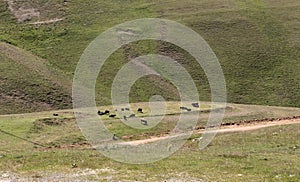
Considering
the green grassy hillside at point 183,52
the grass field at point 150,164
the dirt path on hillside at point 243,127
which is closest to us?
the grass field at point 150,164

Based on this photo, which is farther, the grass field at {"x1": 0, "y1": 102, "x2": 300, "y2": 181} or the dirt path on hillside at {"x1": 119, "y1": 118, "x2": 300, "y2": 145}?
the dirt path on hillside at {"x1": 119, "y1": 118, "x2": 300, "y2": 145}

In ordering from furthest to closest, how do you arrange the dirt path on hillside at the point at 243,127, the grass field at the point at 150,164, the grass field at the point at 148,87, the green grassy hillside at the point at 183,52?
the green grassy hillside at the point at 183,52 → the dirt path on hillside at the point at 243,127 → the grass field at the point at 148,87 → the grass field at the point at 150,164

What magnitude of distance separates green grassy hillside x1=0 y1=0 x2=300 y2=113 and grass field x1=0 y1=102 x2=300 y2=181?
1854 centimetres

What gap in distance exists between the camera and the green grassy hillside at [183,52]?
275 ft

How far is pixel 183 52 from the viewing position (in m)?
98.9

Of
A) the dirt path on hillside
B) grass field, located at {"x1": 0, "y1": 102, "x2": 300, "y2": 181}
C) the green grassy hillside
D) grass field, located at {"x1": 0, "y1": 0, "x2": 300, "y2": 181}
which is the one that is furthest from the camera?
the green grassy hillside

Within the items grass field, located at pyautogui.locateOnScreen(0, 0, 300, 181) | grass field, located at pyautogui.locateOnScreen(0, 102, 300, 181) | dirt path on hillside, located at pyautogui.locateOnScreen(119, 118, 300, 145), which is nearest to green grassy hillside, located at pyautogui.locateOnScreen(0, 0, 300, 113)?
grass field, located at pyautogui.locateOnScreen(0, 0, 300, 181)

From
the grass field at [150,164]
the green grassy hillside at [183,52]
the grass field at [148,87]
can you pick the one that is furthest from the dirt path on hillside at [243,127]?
the green grassy hillside at [183,52]

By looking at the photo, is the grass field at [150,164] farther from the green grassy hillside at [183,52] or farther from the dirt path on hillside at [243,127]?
the green grassy hillside at [183,52]

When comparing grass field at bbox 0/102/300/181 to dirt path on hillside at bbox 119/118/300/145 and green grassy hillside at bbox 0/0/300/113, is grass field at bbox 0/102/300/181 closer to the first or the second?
dirt path on hillside at bbox 119/118/300/145

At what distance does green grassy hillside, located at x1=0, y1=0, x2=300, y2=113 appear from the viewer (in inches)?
3295

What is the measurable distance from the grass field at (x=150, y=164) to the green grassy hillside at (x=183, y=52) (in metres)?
18.5

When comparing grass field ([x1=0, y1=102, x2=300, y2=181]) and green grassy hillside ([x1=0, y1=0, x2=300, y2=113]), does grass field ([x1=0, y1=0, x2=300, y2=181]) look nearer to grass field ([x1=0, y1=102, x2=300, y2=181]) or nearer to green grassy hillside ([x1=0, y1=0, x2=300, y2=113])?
grass field ([x1=0, y1=102, x2=300, y2=181])

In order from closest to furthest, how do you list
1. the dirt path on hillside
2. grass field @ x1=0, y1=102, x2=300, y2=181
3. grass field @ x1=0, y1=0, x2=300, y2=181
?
1. grass field @ x1=0, y1=102, x2=300, y2=181
2. grass field @ x1=0, y1=0, x2=300, y2=181
3. the dirt path on hillside
